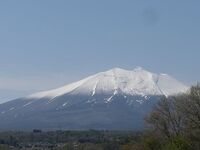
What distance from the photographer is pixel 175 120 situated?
135 ft

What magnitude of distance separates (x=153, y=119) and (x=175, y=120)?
1.36m

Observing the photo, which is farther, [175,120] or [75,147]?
[75,147]

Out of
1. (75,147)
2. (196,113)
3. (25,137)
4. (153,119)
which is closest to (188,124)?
(196,113)

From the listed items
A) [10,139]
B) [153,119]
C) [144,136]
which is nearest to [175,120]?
[153,119]

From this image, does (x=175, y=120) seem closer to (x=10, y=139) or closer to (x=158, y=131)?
(x=158, y=131)

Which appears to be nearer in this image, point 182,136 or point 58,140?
point 182,136

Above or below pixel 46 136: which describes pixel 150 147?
below

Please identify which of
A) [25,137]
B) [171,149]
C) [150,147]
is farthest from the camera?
[25,137]

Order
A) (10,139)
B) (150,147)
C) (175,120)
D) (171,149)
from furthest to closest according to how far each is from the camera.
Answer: (10,139)
(150,147)
(175,120)
(171,149)

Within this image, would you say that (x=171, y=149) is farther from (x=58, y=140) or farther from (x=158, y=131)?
(x=58, y=140)

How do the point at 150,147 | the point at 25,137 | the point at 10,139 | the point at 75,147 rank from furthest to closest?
1. the point at 25,137
2. the point at 10,139
3. the point at 75,147
4. the point at 150,147

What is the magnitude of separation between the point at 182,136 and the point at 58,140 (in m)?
80.8

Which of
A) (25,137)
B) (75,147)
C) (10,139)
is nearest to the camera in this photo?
(75,147)

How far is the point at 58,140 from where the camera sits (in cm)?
11900
